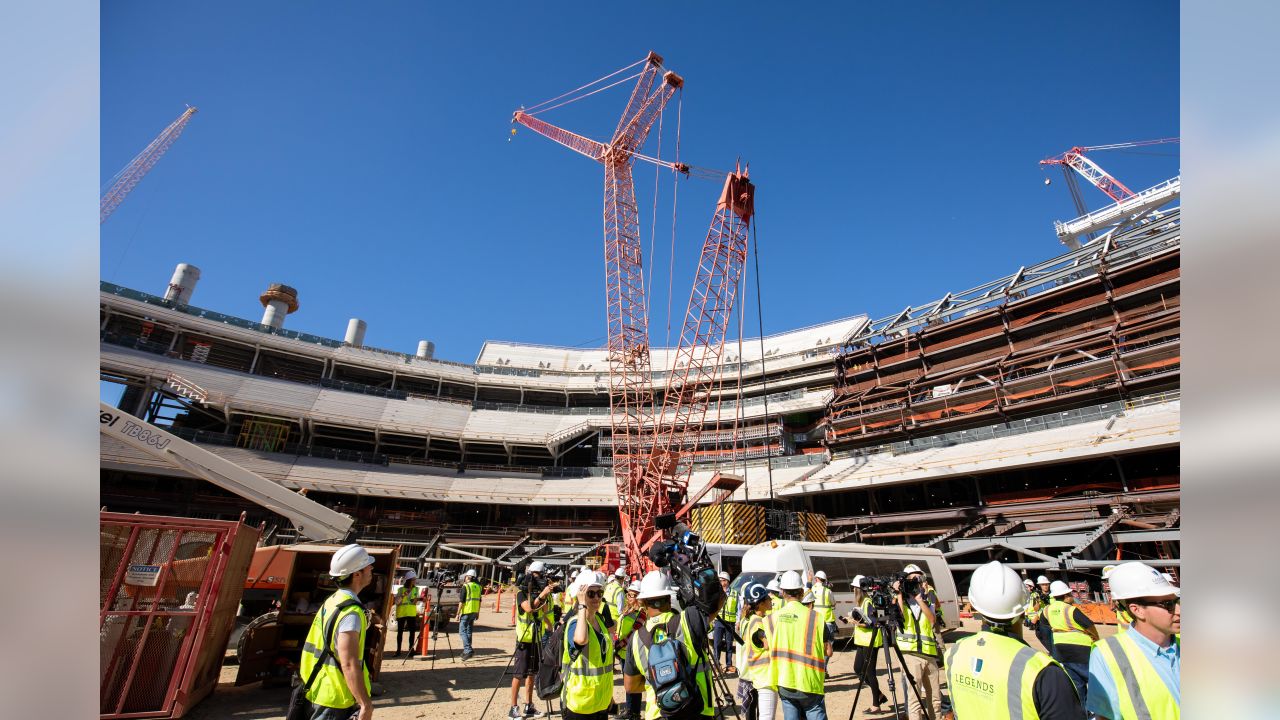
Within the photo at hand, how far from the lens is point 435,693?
32.6 ft

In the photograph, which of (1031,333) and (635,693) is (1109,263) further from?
(635,693)

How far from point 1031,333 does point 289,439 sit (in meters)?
45.9

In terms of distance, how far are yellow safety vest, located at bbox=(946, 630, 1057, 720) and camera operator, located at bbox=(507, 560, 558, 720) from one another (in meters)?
5.96

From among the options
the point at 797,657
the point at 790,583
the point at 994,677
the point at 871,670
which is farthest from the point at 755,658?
the point at 871,670

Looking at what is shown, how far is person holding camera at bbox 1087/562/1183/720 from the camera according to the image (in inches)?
124

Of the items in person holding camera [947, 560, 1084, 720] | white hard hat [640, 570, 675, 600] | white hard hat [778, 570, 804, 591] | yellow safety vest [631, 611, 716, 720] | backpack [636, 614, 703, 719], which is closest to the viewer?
person holding camera [947, 560, 1084, 720]

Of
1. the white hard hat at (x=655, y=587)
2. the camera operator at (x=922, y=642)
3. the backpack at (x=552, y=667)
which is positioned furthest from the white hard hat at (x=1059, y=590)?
the backpack at (x=552, y=667)

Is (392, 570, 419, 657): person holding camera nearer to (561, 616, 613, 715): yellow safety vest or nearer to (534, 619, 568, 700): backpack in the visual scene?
(534, 619, 568, 700): backpack

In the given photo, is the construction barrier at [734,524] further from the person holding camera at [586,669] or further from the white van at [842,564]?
the person holding camera at [586,669]

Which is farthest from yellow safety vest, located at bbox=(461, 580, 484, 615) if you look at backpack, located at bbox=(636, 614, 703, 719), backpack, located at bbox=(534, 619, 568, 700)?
backpack, located at bbox=(636, 614, 703, 719)

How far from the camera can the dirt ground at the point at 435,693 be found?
28.4 feet

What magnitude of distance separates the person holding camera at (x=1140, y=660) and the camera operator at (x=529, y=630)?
21.6ft
